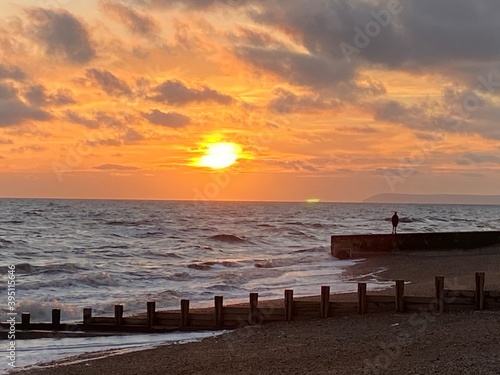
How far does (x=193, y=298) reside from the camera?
2361cm

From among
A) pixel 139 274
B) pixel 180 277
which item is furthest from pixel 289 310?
pixel 139 274

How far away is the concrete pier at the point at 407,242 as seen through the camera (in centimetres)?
3838

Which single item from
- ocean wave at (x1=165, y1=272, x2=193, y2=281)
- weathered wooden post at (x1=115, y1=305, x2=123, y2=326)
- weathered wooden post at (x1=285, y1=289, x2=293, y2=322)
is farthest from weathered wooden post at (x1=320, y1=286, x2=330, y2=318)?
ocean wave at (x1=165, y1=272, x2=193, y2=281)

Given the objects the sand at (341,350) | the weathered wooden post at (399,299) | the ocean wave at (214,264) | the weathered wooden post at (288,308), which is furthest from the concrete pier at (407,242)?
the sand at (341,350)

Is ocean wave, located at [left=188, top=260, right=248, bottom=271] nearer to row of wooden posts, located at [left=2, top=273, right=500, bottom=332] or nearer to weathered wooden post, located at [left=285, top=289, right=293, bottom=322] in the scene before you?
row of wooden posts, located at [left=2, top=273, right=500, bottom=332]

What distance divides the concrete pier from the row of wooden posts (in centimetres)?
2281

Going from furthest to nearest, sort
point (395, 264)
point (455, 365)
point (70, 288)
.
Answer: point (395, 264)
point (70, 288)
point (455, 365)

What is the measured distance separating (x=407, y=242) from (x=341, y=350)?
26.9 meters

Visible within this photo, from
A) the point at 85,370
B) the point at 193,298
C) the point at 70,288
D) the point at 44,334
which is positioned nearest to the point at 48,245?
the point at 70,288

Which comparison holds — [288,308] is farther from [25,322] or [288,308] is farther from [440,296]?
[25,322]

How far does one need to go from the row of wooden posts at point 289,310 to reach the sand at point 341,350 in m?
0.37

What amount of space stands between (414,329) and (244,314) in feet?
13.4

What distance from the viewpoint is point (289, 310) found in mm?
15867

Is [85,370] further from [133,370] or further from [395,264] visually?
[395,264]
